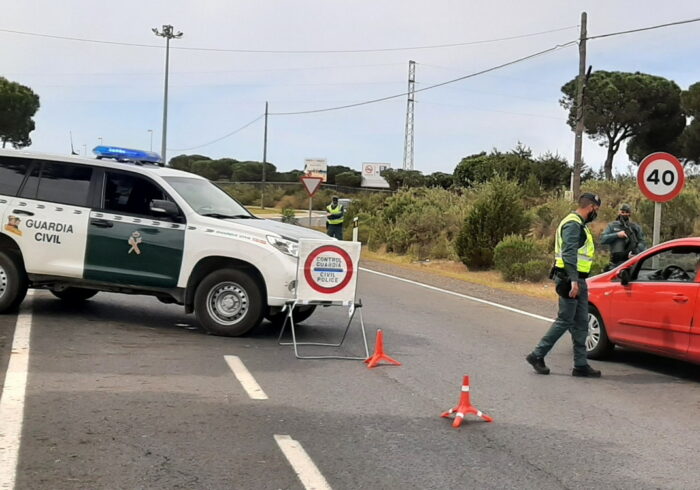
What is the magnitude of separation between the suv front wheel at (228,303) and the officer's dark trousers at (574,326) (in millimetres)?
3209

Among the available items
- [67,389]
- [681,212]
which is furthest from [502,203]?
[67,389]

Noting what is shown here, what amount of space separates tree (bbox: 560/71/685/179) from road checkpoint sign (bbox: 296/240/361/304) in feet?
155

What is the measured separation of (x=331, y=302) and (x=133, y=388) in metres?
2.83

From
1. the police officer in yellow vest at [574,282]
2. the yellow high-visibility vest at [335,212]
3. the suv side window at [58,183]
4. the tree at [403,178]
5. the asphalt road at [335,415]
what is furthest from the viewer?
the tree at [403,178]

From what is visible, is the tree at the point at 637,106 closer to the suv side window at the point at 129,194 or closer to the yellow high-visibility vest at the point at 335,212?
the yellow high-visibility vest at the point at 335,212

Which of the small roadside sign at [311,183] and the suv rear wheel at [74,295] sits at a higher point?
the small roadside sign at [311,183]

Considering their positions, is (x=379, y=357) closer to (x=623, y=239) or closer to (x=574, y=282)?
(x=574, y=282)

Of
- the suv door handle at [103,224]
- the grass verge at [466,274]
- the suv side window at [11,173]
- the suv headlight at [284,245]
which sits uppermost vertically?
the suv side window at [11,173]


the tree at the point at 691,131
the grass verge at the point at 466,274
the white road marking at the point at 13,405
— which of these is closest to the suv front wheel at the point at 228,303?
the white road marking at the point at 13,405

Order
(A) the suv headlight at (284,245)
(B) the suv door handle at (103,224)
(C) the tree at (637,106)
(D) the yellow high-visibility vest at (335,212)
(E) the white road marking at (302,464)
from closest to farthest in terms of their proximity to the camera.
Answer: (E) the white road marking at (302,464) → (A) the suv headlight at (284,245) → (B) the suv door handle at (103,224) → (D) the yellow high-visibility vest at (335,212) → (C) the tree at (637,106)

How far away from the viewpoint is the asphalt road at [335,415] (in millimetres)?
4820

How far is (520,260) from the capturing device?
63.1 feet

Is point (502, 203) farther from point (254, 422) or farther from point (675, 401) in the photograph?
point (254, 422)

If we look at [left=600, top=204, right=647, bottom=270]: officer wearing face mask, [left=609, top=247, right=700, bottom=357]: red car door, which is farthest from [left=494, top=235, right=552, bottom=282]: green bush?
[left=609, top=247, right=700, bottom=357]: red car door
